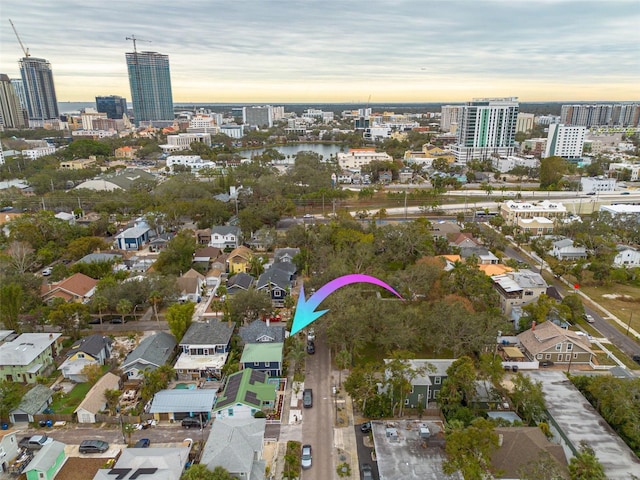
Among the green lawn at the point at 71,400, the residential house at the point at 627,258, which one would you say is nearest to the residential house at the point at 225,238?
the green lawn at the point at 71,400

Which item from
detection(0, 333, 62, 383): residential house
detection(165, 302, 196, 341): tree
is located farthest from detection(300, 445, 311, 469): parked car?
detection(0, 333, 62, 383): residential house

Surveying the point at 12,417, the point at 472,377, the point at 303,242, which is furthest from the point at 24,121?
the point at 472,377

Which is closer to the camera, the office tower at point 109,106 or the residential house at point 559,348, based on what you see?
the residential house at point 559,348

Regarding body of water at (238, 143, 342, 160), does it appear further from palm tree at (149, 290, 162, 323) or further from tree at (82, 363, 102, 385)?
tree at (82, 363, 102, 385)

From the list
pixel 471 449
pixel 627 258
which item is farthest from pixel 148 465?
pixel 627 258

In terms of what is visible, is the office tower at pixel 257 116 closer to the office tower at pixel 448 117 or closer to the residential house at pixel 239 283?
the office tower at pixel 448 117

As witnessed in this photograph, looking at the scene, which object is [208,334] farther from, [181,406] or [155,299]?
[155,299]

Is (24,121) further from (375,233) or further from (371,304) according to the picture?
(371,304)
